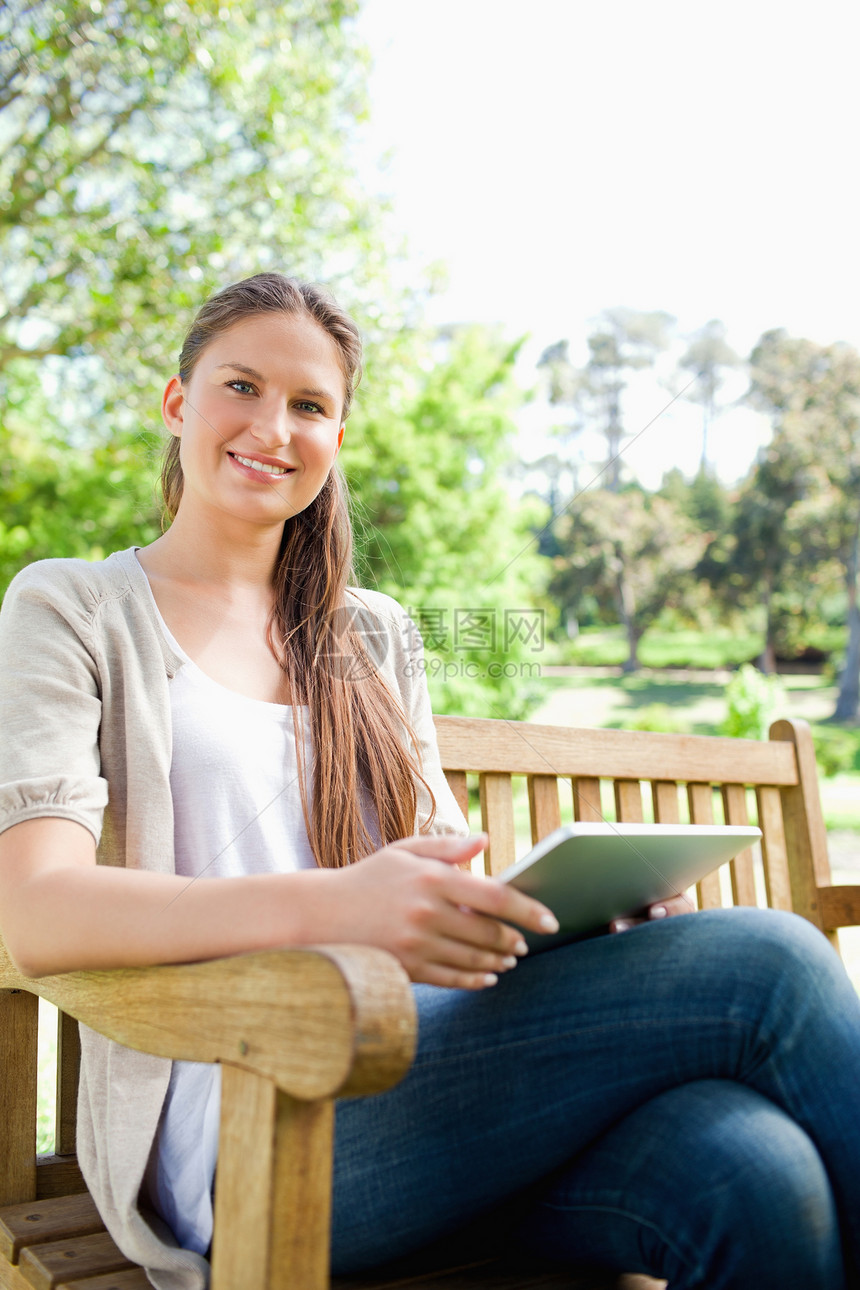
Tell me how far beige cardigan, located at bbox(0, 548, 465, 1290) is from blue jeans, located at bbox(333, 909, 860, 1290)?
0.61 feet

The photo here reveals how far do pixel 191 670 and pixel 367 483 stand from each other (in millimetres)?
5865

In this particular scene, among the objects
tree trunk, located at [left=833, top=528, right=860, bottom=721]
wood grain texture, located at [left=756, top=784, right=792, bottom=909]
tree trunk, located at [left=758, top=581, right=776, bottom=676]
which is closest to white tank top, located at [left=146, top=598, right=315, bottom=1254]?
wood grain texture, located at [left=756, top=784, right=792, bottom=909]

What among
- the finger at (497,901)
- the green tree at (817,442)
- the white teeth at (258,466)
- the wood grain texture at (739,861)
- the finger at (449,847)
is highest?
the green tree at (817,442)

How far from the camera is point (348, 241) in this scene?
5297 millimetres

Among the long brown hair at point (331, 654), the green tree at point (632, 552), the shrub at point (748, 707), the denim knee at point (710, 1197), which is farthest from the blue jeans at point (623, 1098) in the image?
the green tree at point (632, 552)

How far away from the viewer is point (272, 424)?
43.6 inches

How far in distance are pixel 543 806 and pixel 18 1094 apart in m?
0.81

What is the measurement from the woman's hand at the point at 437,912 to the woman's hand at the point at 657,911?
30 centimetres

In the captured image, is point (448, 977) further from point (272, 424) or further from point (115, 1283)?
point (272, 424)

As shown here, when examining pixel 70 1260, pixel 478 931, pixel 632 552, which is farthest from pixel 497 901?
pixel 632 552

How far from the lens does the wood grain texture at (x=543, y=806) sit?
1.51 meters

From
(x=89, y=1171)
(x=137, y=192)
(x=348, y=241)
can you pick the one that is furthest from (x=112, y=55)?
(x=89, y=1171)

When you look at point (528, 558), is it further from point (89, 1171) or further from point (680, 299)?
point (89, 1171)

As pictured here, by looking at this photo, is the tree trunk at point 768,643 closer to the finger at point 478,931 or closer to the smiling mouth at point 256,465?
the smiling mouth at point 256,465
